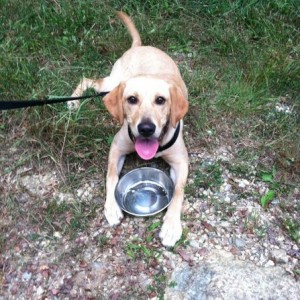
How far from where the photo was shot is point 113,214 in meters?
3.37

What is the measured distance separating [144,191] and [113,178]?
10.9 inches

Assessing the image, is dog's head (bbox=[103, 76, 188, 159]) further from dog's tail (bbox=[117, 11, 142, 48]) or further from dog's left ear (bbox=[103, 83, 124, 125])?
dog's tail (bbox=[117, 11, 142, 48])

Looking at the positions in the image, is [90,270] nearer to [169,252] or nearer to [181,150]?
[169,252]

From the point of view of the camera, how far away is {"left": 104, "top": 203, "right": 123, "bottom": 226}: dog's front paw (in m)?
3.36

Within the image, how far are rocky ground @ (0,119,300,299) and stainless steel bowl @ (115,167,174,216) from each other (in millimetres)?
102

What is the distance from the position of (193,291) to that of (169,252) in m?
0.37

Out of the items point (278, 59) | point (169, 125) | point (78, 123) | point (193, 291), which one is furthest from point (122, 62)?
point (193, 291)

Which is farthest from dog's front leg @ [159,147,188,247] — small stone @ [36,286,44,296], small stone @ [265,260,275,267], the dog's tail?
the dog's tail

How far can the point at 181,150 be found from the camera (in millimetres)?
3662

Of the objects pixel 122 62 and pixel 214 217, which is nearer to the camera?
pixel 214 217

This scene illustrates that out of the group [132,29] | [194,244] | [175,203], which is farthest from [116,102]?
[132,29]

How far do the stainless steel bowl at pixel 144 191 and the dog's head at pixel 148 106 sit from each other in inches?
12.8

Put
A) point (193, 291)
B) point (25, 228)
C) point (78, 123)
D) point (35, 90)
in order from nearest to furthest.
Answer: point (193, 291) < point (25, 228) < point (78, 123) < point (35, 90)

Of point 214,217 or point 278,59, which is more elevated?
point 278,59
